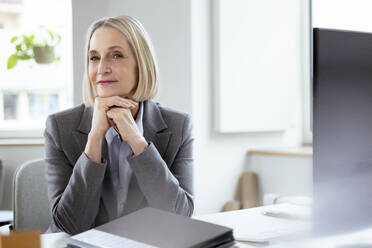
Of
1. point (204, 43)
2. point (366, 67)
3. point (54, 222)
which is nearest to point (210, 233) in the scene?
point (366, 67)

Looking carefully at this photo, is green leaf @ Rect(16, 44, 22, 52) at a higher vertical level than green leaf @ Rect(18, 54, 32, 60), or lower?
higher

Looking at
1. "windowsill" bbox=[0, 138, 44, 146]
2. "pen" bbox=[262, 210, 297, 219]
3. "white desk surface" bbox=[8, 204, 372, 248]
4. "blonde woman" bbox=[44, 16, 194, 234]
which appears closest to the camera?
"white desk surface" bbox=[8, 204, 372, 248]

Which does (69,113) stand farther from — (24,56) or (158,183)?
(24,56)

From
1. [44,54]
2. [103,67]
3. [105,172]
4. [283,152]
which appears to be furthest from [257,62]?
[105,172]

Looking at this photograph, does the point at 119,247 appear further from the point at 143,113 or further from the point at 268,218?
the point at 143,113

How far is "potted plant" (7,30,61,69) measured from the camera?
10.2ft

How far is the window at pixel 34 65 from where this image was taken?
314cm

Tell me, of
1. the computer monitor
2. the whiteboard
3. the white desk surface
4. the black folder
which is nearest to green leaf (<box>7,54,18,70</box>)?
the whiteboard

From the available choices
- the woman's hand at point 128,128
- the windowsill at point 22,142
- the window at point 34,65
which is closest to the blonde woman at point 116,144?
the woman's hand at point 128,128

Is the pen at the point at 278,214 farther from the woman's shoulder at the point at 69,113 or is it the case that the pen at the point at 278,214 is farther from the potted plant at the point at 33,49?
the potted plant at the point at 33,49

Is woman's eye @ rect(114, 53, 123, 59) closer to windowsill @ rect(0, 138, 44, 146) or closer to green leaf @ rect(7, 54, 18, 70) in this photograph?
windowsill @ rect(0, 138, 44, 146)

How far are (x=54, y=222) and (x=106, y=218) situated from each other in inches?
6.4

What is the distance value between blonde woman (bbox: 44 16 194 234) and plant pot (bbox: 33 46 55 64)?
1.46 m

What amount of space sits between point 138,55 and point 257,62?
1.68m
